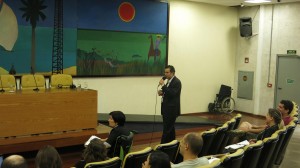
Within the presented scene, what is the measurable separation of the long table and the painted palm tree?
198 centimetres

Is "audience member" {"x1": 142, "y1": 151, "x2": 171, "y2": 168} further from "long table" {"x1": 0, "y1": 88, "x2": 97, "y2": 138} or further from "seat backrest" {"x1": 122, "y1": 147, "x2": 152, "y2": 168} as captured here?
"long table" {"x1": 0, "y1": 88, "x2": 97, "y2": 138}

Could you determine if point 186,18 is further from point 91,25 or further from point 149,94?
point 91,25

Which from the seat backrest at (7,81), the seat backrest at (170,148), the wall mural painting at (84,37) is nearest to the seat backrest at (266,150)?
the seat backrest at (170,148)

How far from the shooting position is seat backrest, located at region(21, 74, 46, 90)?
6.76 metres

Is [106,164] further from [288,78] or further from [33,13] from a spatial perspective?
[288,78]

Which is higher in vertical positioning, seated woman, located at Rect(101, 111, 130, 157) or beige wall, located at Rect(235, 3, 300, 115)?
beige wall, located at Rect(235, 3, 300, 115)

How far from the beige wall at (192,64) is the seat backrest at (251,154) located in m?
5.47

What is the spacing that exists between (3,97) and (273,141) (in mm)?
3926

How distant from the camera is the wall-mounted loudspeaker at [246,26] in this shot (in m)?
10.9

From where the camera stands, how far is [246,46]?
1134cm

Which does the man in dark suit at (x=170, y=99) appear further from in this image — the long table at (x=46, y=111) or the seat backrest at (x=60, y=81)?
the seat backrest at (x=60, y=81)

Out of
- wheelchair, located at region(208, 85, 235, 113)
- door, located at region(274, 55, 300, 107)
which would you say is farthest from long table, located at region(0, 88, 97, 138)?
door, located at region(274, 55, 300, 107)

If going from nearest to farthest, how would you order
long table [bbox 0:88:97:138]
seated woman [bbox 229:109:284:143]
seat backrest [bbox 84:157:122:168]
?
1. seat backrest [bbox 84:157:122:168]
2. seated woman [bbox 229:109:284:143]
3. long table [bbox 0:88:97:138]

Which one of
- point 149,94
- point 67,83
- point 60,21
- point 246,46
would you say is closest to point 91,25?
point 60,21
